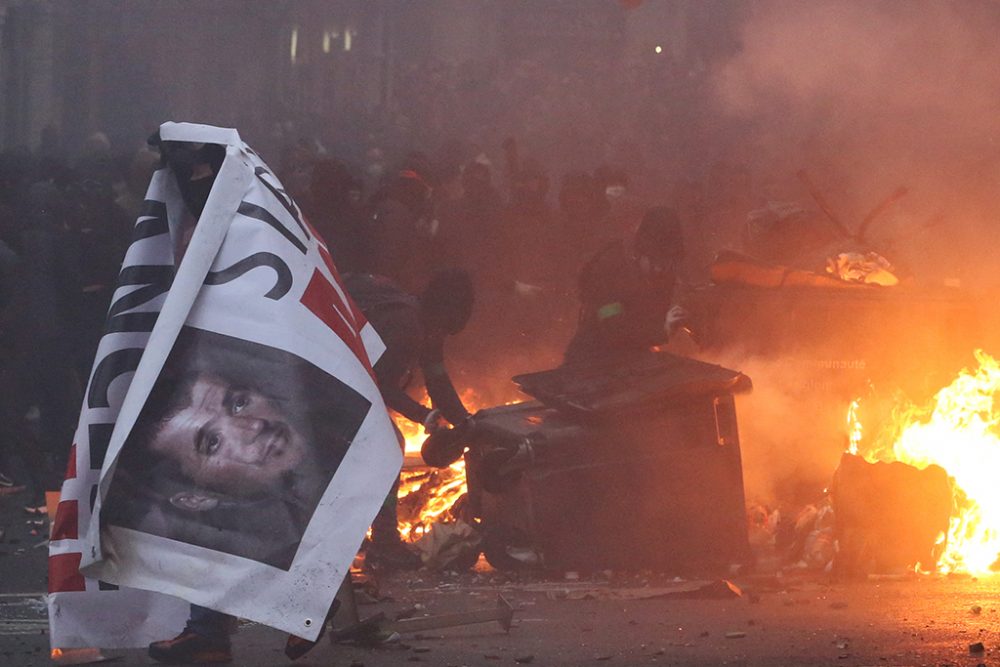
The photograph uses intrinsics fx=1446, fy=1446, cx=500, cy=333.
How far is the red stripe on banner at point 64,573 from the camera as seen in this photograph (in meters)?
4.00

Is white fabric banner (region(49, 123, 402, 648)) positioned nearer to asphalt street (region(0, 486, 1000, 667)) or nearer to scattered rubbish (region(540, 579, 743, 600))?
asphalt street (region(0, 486, 1000, 667))

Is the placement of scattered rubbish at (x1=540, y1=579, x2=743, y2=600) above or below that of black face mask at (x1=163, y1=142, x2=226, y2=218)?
below

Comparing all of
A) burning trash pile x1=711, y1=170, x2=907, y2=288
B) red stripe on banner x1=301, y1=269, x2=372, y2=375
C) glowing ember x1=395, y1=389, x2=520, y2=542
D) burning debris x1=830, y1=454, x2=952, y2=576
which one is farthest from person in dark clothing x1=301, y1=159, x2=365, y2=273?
red stripe on banner x1=301, y1=269, x2=372, y2=375

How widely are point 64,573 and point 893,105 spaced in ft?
39.9

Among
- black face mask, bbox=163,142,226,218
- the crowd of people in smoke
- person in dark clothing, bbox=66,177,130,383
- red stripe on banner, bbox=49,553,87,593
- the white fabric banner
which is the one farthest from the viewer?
the crowd of people in smoke

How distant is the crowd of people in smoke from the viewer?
862 centimetres

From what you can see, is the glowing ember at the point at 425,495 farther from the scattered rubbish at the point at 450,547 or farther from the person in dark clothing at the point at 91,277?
the person in dark clothing at the point at 91,277

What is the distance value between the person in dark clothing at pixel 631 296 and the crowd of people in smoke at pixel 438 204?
6.20 feet

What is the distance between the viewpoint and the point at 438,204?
1072 cm

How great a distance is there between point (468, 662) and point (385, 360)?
7.55ft

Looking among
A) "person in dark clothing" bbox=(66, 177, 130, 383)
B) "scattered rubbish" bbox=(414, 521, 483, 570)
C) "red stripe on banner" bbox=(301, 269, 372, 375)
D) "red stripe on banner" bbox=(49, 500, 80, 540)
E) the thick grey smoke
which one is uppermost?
the thick grey smoke

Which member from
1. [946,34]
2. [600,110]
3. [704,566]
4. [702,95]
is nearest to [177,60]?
[600,110]

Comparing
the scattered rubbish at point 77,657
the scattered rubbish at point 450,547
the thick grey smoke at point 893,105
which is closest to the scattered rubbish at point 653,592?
the scattered rubbish at point 450,547

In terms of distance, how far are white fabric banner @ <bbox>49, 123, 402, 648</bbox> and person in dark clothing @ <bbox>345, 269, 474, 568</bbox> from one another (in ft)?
8.45
